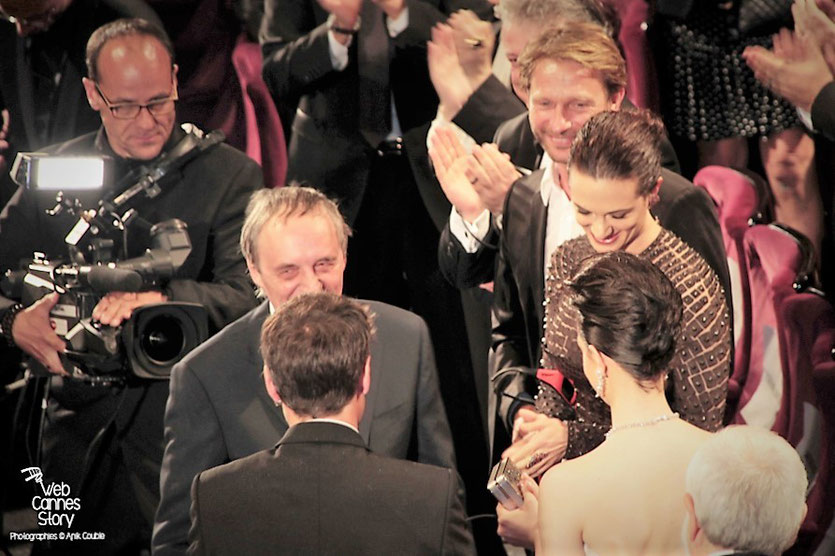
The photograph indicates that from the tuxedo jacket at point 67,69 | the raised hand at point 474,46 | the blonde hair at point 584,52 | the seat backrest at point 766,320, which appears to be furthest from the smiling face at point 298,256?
the tuxedo jacket at point 67,69

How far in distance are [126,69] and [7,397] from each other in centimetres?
137

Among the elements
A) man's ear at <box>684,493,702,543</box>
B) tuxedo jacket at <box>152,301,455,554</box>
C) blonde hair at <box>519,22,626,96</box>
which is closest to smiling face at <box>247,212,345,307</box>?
tuxedo jacket at <box>152,301,455,554</box>

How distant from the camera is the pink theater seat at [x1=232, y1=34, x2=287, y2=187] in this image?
15.2 ft

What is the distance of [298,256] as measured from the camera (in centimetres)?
324

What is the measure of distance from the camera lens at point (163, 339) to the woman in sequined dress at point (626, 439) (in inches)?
58.5

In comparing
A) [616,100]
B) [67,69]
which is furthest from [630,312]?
[67,69]

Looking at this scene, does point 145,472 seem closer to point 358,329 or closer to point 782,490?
point 358,329

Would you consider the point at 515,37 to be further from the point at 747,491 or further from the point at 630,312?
the point at 747,491

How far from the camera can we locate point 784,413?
153 inches

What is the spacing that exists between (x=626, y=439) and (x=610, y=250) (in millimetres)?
677

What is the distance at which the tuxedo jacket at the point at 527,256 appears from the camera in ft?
10.6

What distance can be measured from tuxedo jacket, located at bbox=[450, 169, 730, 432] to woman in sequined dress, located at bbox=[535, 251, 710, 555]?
50cm

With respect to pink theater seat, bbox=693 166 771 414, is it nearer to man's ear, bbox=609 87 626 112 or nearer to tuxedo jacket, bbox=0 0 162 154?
man's ear, bbox=609 87 626 112

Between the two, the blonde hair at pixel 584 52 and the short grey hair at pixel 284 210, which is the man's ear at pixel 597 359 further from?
the blonde hair at pixel 584 52
